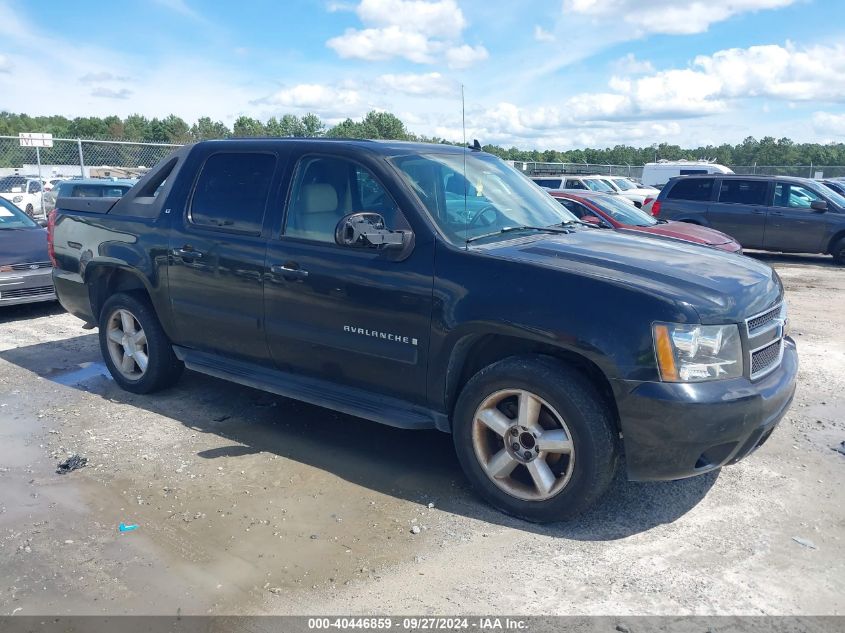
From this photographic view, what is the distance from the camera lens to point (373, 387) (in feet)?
14.1

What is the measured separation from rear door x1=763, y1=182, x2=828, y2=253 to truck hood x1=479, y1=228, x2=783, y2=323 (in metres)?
11.9

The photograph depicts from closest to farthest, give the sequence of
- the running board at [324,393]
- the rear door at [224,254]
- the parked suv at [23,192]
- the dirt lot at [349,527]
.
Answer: the dirt lot at [349,527], the running board at [324,393], the rear door at [224,254], the parked suv at [23,192]

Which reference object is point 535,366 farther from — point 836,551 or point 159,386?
point 159,386

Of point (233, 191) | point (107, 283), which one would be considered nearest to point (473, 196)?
point (233, 191)

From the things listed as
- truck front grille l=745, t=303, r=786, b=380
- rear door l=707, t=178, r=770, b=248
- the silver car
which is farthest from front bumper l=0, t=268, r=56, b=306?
rear door l=707, t=178, r=770, b=248

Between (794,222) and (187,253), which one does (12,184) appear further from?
(794,222)

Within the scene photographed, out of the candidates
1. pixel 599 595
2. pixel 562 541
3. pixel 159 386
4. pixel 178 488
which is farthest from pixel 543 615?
pixel 159 386

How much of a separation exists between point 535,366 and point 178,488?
2222 mm

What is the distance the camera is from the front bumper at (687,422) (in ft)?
10.9

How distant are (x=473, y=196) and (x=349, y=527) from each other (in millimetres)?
2098

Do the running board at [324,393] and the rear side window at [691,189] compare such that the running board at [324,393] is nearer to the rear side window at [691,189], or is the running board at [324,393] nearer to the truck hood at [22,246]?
the truck hood at [22,246]

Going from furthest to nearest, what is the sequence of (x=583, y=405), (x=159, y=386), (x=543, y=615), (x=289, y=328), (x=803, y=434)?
(x=159, y=386)
(x=803, y=434)
(x=289, y=328)
(x=583, y=405)
(x=543, y=615)

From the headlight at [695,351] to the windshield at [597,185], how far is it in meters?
18.9

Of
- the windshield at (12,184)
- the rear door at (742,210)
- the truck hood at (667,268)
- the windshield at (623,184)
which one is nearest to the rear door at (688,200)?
the rear door at (742,210)
